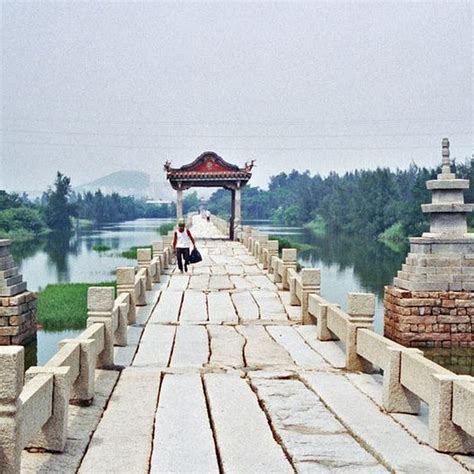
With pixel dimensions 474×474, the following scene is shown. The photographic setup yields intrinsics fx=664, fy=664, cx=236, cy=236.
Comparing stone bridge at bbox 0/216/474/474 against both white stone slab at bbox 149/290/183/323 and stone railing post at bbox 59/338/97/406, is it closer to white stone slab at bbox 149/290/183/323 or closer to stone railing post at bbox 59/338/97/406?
stone railing post at bbox 59/338/97/406

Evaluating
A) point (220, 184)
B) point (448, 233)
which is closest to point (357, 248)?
point (220, 184)

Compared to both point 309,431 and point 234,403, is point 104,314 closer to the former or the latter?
point 234,403

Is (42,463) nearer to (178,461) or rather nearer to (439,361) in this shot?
(178,461)

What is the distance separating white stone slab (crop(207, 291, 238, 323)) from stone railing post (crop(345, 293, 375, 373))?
3.32 metres

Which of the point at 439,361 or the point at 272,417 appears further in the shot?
the point at 439,361

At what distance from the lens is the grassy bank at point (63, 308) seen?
16469 millimetres

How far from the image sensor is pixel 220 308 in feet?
37.0

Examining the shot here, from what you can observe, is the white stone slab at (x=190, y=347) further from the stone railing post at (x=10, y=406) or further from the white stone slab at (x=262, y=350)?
the stone railing post at (x=10, y=406)

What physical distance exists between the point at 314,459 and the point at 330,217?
252 ft

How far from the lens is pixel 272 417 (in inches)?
208

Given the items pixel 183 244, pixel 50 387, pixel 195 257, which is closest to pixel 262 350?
pixel 50 387

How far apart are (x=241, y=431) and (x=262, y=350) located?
10.2ft

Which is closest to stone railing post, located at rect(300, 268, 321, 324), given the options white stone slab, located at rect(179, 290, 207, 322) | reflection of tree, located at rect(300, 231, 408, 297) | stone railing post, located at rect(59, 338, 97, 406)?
white stone slab, located at rect(179, 290, 207, 322)

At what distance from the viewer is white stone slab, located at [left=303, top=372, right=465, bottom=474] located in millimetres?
4297
